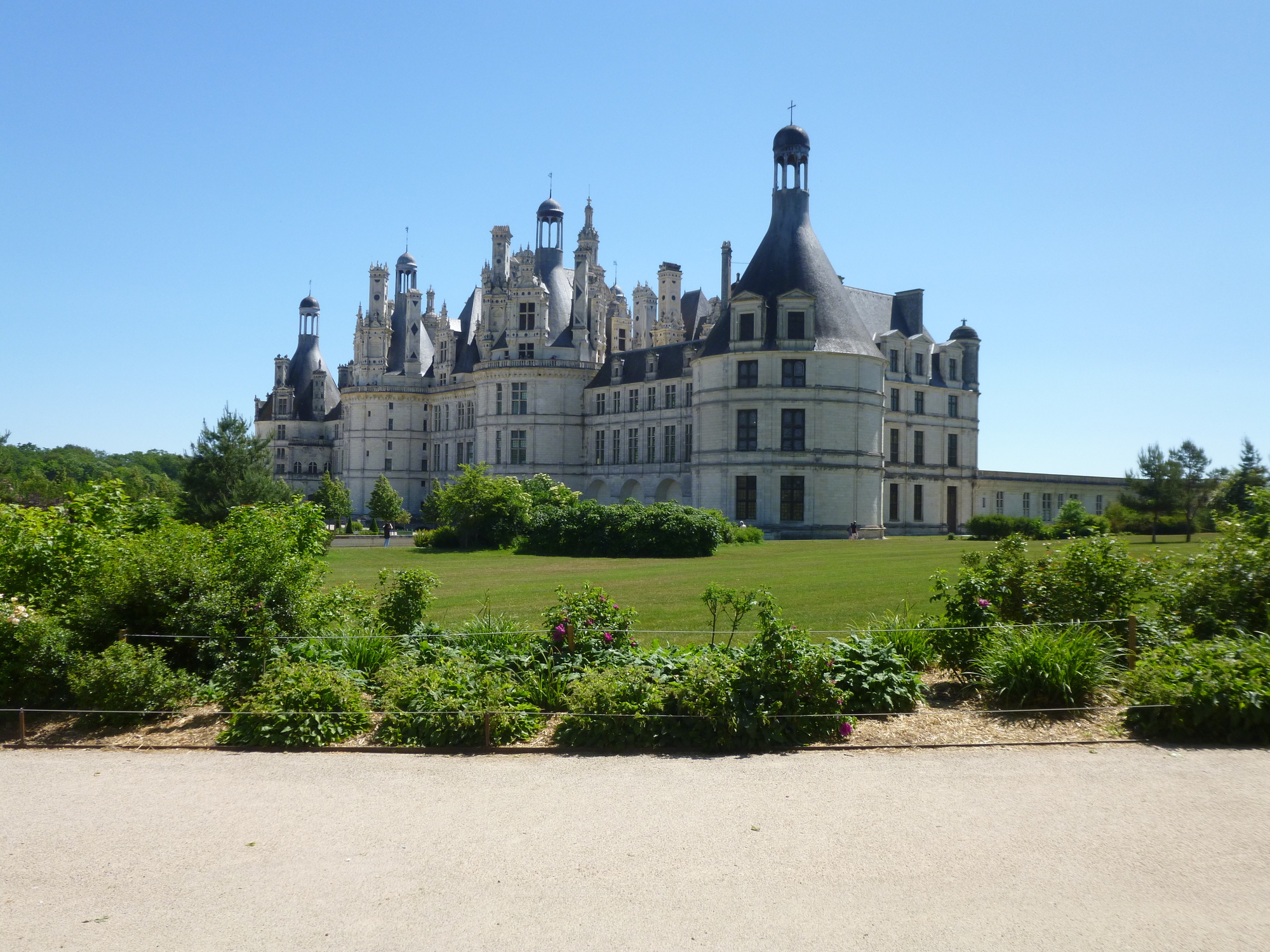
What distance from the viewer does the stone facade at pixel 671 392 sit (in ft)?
171

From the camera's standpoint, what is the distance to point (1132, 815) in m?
7.80

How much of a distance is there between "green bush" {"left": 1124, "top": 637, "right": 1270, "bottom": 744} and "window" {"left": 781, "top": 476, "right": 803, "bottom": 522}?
135 ft

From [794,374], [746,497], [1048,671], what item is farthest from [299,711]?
[794,374]

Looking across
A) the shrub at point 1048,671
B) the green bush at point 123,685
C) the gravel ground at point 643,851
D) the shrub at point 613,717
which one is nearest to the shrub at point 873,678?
the shrub at point 1048,671

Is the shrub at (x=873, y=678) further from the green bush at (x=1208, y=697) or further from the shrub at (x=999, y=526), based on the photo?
the shrub at (x=999, y=526)

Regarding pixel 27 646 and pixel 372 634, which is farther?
pixel 372 634

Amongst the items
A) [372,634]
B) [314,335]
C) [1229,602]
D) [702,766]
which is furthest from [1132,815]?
[314,335]

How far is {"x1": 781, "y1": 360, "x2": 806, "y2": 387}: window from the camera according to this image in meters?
52.2

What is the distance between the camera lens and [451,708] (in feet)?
33.8

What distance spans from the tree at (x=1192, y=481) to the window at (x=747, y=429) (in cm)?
2007

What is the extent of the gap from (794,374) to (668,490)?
1513 cm

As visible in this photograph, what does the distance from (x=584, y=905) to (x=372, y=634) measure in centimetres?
702

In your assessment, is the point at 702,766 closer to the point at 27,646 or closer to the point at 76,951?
the point at 76,951

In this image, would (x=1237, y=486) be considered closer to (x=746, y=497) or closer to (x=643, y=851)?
(x=746, y=497)
